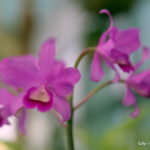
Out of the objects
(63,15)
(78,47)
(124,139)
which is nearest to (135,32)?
(124,139)

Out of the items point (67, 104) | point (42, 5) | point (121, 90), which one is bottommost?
point (67, 104)

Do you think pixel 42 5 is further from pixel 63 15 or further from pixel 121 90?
pixel 121 90

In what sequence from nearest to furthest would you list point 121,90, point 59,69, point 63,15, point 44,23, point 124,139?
point 59,69
point 124,139
point 121,90
point 44,23
point 63,15

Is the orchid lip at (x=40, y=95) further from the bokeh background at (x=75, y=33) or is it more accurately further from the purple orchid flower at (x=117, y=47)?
the bokeh background at (x=75, y=33)

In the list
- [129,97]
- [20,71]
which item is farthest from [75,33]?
[20,71]

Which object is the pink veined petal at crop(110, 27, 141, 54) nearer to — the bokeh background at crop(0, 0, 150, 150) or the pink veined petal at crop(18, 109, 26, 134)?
the pink veined petal at crop(18, 109, 26, 134)

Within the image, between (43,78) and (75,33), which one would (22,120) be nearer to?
(43,78)

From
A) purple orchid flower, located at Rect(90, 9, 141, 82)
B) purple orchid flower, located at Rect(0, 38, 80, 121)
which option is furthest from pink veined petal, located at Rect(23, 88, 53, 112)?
purple orchid flower, located at Rect(90, 9, 141, 82)
